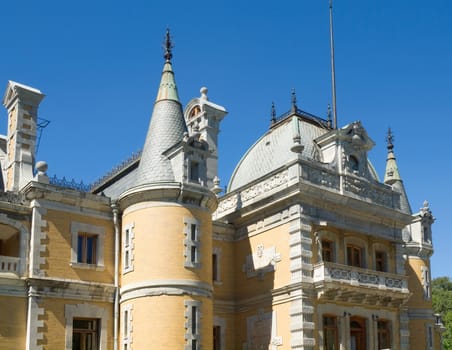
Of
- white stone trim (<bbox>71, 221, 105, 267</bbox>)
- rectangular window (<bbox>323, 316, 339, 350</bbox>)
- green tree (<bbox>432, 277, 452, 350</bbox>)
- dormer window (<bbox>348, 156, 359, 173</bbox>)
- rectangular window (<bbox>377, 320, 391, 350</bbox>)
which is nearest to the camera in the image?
white stone trim (<bbox>71, 221, 105, 267</bbox>)

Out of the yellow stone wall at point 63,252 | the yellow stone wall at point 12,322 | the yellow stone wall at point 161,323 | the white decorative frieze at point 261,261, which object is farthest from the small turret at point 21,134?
the white decorative frieze at point 261,261

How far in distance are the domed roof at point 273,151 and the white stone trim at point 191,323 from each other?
8127 millimetres

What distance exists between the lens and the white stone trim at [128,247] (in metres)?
29.2

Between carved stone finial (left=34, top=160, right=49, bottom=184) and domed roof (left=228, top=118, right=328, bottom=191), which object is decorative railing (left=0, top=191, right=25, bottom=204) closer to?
carved stone finial (left=34, top=160, right=49, bottom=184)

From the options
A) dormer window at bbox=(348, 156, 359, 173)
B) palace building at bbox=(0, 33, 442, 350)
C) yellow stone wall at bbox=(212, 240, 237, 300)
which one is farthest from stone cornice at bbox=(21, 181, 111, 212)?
dormer window at bbox=(348, 156, 359, 173)

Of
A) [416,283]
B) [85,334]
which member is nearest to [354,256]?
[416,283]

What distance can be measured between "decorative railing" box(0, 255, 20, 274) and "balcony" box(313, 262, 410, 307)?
38.4 ft

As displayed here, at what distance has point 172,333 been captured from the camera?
90.2ft

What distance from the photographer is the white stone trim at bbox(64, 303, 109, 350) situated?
27766 millimetres

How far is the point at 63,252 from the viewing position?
28547mm

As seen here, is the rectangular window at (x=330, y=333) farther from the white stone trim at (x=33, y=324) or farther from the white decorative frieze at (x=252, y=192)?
the white stone trim at (x=33, y=324)

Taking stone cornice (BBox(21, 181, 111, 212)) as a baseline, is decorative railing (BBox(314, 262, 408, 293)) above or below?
below

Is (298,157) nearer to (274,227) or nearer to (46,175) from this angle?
(274,227)

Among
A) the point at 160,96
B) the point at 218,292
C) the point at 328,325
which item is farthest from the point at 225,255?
the point at 160,96
